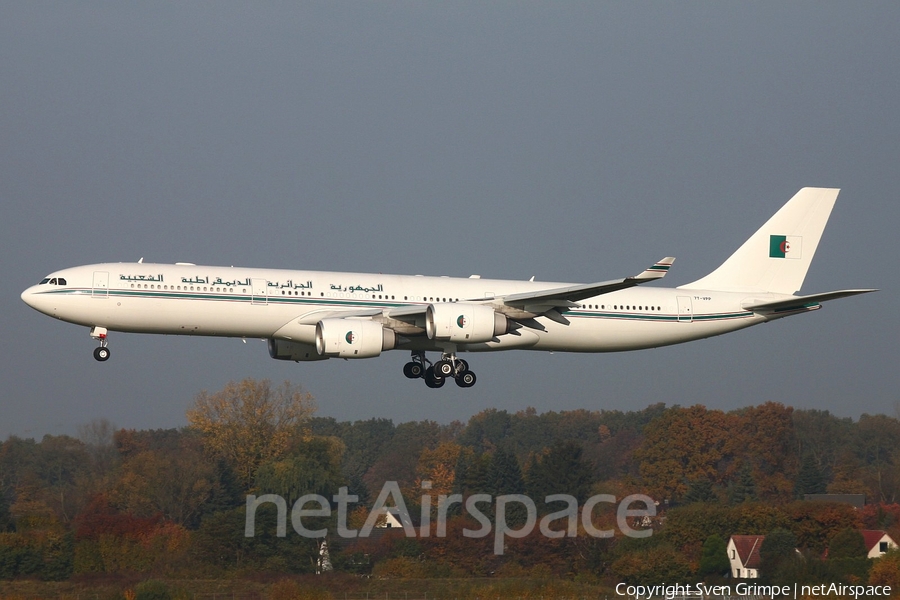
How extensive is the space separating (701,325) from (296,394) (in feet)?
129

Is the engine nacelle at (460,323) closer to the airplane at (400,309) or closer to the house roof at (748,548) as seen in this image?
the airplane at (400,309)

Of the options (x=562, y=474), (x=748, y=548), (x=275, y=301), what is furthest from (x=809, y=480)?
(x=275, y=301)

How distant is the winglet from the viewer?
39947 millimetres

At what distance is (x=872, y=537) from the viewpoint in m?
58.7

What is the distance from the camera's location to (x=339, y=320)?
1686 inches

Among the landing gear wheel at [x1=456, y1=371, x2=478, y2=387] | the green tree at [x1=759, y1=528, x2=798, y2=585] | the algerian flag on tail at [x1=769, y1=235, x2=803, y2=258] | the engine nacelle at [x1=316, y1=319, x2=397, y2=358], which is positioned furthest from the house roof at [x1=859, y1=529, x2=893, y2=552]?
the engine nacelle at [x1=316, y1=319, x2=397, y2=358]

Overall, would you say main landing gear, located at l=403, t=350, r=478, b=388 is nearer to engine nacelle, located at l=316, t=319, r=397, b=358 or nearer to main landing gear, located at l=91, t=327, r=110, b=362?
engine nacelle, located at l=316, t=319, r=397, b=358

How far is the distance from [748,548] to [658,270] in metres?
24.4

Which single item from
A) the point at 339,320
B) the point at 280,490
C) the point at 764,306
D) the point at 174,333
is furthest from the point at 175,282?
the point at 280,490

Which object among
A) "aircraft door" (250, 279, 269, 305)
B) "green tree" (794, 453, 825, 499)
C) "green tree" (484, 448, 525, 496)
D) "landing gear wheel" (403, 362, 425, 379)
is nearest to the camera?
"aircraft door" (250, 279, 269, 305)

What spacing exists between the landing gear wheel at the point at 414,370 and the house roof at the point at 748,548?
20.6 m

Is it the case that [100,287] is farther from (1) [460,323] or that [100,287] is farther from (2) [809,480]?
(2) [809,480]

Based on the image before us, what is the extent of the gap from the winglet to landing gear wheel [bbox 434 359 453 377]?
9446mm

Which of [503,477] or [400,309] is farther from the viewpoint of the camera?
[503,477]
